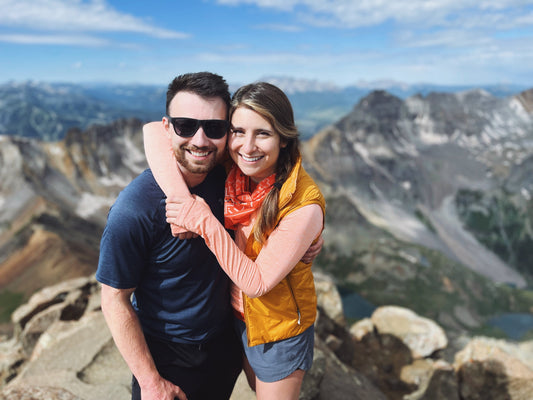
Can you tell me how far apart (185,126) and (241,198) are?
121cm

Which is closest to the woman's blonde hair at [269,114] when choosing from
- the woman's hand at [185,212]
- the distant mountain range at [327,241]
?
the woman's hand at [185,212]

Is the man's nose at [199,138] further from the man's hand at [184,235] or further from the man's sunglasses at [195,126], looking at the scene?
the man's hand at [184,235]

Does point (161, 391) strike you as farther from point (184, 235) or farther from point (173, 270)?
point (184, 235)

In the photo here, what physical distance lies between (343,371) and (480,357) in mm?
7739

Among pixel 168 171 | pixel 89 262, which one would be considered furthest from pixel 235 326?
pixel 89 262

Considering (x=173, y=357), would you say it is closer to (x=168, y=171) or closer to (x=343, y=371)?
(x=168, y=171)

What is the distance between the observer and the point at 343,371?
11469 millimetres

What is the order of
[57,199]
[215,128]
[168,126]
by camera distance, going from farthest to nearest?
[57,199] < [168,126] < [215,128]

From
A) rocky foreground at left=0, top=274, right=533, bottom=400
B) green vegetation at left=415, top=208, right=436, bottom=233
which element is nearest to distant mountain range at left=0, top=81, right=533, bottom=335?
green vegetation at left=415, top=208, right=436, bottom=233

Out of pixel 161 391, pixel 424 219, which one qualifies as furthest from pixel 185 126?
pixel 424 219

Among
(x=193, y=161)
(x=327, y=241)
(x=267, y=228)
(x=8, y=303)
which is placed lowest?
(x=327, y=241)

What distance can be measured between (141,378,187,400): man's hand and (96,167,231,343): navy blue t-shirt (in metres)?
0.58

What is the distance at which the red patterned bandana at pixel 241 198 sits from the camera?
504 centimetres

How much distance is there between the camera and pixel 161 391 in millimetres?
5051
